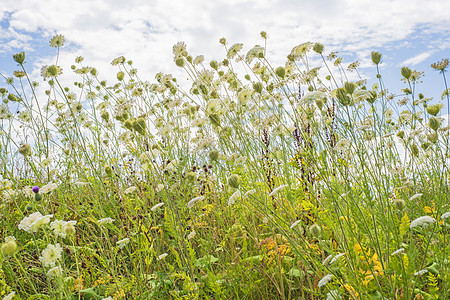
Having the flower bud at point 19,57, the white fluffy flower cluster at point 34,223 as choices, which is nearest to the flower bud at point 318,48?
the white fluffy flower cluster at point 34,223

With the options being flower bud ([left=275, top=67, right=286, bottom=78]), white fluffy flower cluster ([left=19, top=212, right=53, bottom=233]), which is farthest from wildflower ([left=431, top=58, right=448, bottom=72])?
white fluffy flower cluster ([left=19, top=212, right=53, bottom=233])

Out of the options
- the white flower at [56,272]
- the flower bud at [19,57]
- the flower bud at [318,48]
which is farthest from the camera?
the flower bud at [19,57]

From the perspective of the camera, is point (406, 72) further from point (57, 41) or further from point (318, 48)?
point (57, 41)

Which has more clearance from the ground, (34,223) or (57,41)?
(57,41)

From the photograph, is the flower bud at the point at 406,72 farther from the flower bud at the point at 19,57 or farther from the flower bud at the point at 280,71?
the flower bud at the point at 19,57

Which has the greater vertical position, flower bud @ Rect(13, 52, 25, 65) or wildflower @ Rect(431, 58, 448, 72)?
flower bud @ Rect(13, 52, 25, 65)

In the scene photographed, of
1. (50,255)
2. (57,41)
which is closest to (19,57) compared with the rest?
(57,41)

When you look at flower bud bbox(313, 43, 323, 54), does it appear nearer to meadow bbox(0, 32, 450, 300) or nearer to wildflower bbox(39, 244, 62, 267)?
meadow bbox(0, 32, 450, 300)

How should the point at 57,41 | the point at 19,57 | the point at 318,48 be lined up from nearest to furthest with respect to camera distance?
the point at 318,48 < the point at 19,57 < the point at 57,41

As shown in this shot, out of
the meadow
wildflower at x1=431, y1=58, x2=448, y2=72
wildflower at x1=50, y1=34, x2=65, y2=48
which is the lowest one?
the meadow

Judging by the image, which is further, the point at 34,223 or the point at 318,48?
the point at 318,48

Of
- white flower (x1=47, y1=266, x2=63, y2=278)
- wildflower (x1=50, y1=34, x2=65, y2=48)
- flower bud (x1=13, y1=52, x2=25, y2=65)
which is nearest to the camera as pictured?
white flower (x1=47, y1=266, x2=63, y2=278)

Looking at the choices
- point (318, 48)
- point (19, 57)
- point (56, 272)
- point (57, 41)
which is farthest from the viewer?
point (57, 41)

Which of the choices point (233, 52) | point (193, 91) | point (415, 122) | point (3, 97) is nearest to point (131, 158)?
point (193, 91)
